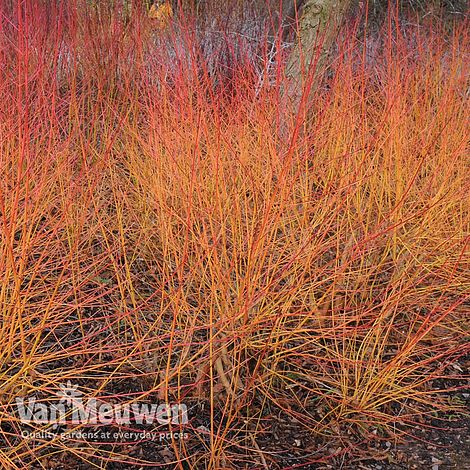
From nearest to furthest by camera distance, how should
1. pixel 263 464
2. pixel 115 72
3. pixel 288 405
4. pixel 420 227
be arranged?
1. pixel 263 464
2. pixel 288 405
3. pixel 420 227
4. pixel 115 72

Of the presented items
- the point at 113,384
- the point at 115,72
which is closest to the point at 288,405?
the point at 113,384

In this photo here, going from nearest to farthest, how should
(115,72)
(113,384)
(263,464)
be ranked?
(263,464), (113,384), (115,72)

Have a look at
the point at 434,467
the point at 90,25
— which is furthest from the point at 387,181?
the point at 90,25

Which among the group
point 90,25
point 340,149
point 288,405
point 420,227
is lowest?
point 288,405

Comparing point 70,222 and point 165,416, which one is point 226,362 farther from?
point 70,222

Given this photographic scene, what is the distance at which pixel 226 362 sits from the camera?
282 centimetres

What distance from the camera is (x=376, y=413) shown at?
280 cm

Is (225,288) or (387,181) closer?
(225,288)

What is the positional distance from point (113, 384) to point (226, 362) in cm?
58

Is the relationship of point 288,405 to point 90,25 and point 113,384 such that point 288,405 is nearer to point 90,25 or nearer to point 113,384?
point 113,384

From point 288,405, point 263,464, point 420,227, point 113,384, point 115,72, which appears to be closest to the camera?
point 263,464

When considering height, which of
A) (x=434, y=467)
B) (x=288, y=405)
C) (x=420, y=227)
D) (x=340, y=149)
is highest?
(x=340, y=149)

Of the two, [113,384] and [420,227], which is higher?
[420,227]

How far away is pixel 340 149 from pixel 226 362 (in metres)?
1.43
